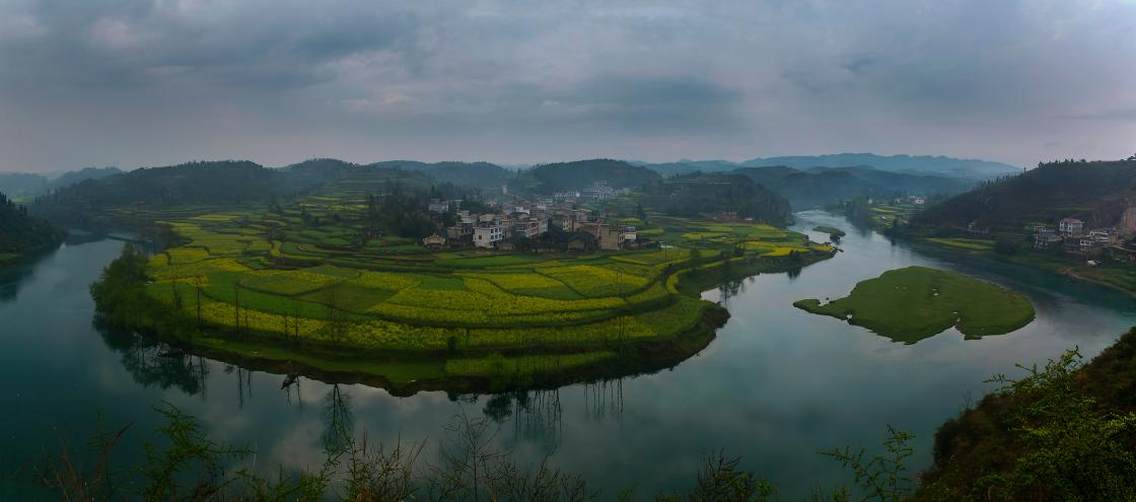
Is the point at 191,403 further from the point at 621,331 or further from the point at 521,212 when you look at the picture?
the point at 521,212

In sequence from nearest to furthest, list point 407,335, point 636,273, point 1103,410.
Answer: point 1103,410, point 407,335, point 636,273

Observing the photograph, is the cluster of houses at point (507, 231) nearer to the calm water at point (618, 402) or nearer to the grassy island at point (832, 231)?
the calm water at point (618, 402)

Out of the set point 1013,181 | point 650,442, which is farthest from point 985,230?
point 650,442

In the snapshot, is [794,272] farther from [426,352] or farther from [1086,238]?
[426,352]

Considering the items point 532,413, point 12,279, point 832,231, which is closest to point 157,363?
point 532,413

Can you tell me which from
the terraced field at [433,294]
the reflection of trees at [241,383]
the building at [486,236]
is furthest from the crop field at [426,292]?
the building at [486,236]

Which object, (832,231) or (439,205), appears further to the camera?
(832,231)
